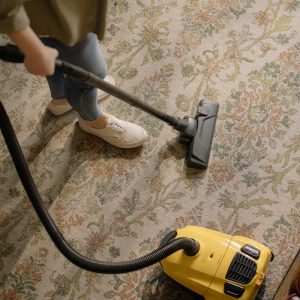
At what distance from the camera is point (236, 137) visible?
1.47 meters

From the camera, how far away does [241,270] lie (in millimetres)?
1151

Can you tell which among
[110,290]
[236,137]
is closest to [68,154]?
[110,290]

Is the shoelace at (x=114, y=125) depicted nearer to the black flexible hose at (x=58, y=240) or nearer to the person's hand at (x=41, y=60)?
the black flexible hose at (x=58, y=240)

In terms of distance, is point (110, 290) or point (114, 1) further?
point (114, 1)

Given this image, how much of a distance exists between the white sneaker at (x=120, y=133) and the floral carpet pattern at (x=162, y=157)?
0.05m

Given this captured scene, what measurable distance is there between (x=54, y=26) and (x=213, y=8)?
94 cm

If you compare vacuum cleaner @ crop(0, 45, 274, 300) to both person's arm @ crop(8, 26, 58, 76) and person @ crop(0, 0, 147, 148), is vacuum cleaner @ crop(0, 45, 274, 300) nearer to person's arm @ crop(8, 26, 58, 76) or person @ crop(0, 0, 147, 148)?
person @ crop(0, 0, 147, 148)

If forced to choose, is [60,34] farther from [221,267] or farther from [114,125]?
[221,267]

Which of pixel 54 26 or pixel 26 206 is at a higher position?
pixel 54 26

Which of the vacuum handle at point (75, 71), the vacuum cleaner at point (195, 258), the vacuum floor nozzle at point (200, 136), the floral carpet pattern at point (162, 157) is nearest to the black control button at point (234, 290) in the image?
the vacuum cleaner at point (195, 258)

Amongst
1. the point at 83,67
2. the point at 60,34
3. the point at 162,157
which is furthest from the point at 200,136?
the point at 60,34

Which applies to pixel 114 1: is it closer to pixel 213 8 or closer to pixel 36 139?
pixel 213 8

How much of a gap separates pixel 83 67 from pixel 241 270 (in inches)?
26.8

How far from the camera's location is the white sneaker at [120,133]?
1.42 meters
